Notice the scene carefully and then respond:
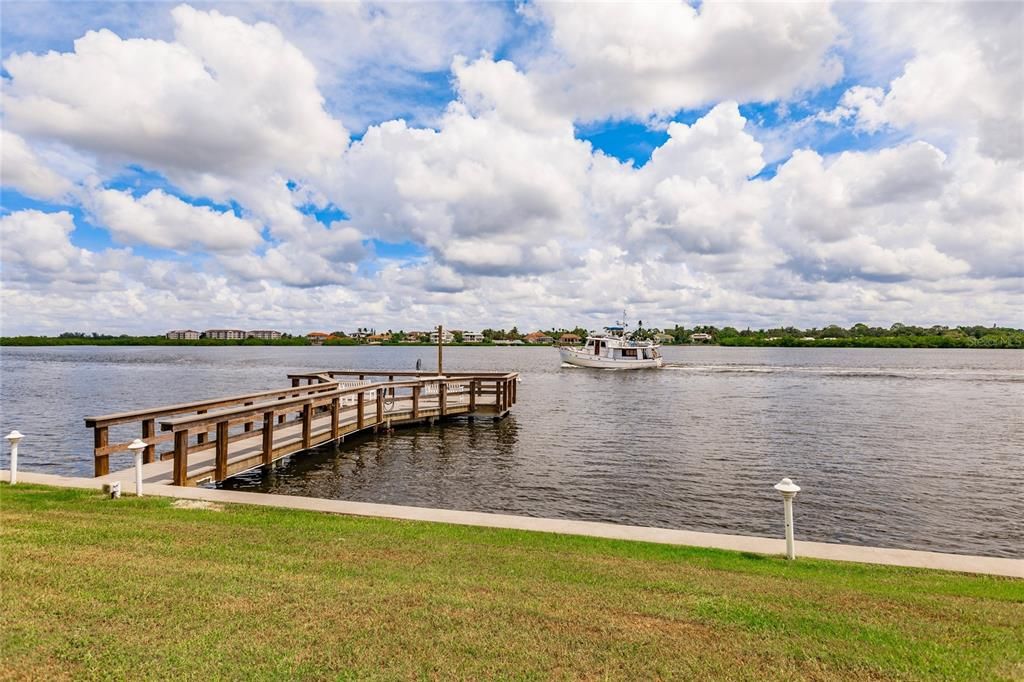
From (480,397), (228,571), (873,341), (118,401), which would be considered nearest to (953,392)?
(480,397)

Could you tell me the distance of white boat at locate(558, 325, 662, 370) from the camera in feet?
250

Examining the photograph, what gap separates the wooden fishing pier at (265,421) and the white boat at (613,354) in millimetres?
45534

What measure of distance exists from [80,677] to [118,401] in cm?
3968

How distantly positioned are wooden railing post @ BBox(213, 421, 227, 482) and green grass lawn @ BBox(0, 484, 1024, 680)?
6119mm

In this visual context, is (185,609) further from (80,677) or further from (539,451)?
(539,451)

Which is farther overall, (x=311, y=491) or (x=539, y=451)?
(x=539, y=451)

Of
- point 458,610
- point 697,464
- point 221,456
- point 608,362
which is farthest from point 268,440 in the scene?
point 608,362

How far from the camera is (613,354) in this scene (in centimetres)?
7856

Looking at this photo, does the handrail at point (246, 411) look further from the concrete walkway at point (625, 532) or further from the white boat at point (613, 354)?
the white boat at point (613, 354)

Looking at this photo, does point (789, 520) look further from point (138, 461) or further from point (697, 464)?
point (697, 464)

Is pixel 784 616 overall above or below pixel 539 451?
above

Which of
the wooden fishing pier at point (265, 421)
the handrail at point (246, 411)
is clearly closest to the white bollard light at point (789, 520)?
the wooden fishing pier at point (265, 421)

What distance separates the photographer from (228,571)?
19.9 feet

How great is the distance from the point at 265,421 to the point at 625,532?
37.9 ft
